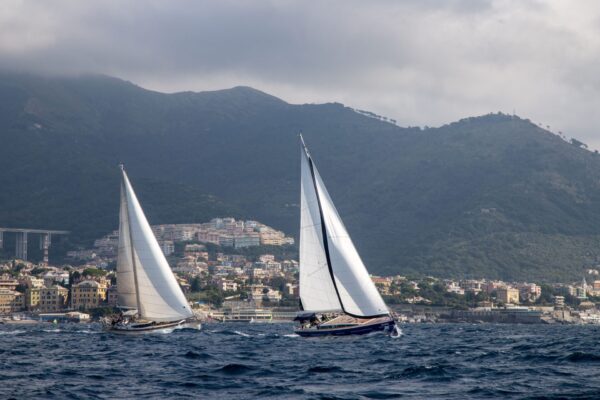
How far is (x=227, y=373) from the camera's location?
44.5 metres

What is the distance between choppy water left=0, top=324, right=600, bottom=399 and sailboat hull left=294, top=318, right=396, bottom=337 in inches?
141

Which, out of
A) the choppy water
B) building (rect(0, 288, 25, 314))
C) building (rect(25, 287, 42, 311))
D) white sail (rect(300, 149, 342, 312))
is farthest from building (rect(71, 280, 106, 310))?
the choppy water

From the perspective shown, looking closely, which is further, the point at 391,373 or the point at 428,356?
the point at 428,356

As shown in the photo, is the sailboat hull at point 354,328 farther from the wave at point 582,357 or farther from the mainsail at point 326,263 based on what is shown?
the wave at point 582,357

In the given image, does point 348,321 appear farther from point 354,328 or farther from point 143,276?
point 143,276

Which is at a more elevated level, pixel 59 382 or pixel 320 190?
pixel 320 190

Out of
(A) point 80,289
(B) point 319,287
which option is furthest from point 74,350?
(A) point 80,289

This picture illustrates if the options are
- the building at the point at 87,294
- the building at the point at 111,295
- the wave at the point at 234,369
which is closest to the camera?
the wave at the point at 234,369

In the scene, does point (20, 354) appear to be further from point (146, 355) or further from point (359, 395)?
point (359, 395)

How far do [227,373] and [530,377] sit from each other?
36.3 feet

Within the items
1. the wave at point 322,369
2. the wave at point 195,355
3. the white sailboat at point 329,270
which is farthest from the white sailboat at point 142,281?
the wave at point 322,369

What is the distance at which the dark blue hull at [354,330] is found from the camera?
6894 centimetres

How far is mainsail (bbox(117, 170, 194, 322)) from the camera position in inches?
3174

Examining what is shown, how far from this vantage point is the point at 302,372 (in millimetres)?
45281
